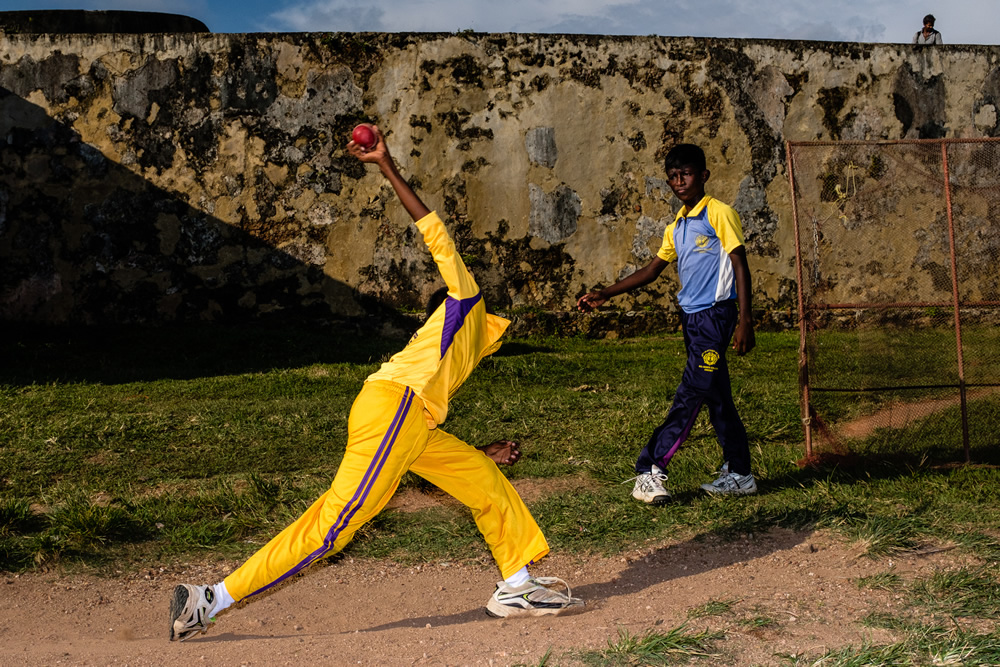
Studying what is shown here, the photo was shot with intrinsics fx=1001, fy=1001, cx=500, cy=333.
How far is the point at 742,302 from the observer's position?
A: 4895mm

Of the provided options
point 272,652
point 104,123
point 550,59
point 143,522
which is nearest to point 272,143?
point 104,123

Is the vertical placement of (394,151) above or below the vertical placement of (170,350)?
above

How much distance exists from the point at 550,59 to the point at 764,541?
613 cm

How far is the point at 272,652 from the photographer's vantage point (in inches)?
134

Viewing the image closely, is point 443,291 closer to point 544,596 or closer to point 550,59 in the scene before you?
point 544,596

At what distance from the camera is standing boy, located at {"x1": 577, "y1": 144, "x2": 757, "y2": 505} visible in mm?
4961

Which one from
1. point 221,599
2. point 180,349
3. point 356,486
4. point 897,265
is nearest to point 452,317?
point 356,486

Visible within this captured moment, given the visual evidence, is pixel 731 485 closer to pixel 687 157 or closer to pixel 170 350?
pixel 687 157

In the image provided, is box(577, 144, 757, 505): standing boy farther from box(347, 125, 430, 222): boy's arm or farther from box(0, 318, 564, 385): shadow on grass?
box(0, 318, 564, 385): shadow on grass

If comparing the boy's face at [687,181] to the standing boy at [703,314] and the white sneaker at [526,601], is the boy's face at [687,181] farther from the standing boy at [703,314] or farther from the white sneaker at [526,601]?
the white sneaker at [526,601]

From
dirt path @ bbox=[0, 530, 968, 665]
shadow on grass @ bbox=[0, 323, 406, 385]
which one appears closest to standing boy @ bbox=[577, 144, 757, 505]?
dirt path @ bbox=[0, 530, 968, 665]

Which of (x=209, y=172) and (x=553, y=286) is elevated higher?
(x=209, y=172)

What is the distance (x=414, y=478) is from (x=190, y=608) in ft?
7.38

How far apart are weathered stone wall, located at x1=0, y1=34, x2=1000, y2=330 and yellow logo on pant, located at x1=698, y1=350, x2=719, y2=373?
4.65 meters
